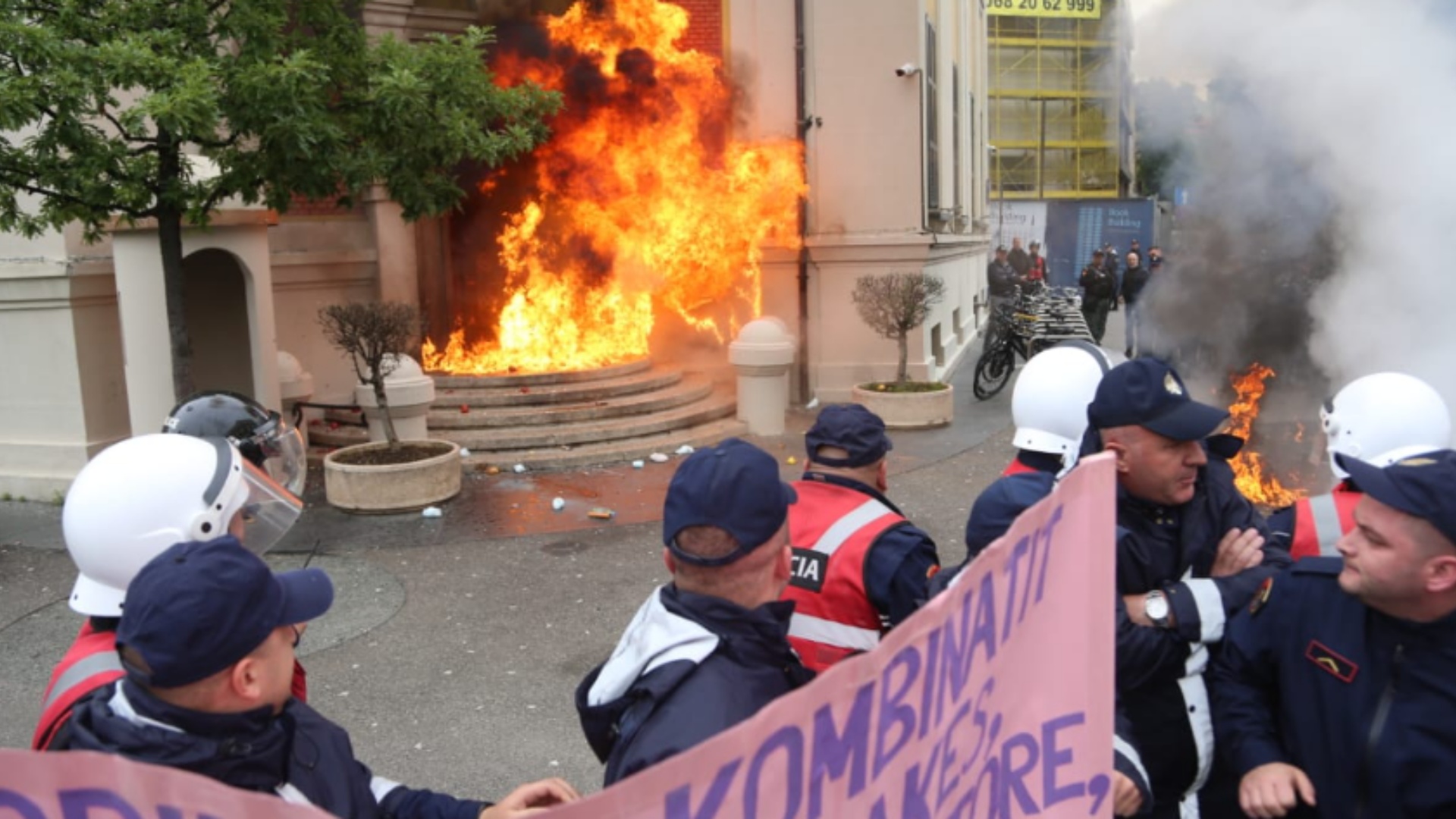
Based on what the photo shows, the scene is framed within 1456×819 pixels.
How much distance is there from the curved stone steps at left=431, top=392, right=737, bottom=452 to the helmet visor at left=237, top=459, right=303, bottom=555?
7953 mm

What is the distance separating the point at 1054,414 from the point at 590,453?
7932 millimetres

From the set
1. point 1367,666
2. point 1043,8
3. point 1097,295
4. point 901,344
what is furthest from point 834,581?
point 1043,8

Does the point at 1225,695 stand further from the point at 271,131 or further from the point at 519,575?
the point at 271,131

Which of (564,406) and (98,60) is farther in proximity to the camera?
(564,406)

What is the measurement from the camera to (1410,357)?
Result: 23.7 feet

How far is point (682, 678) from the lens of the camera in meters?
1.99

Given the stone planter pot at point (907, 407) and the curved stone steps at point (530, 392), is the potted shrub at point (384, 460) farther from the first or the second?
the stone planter pot at point (907, 407)

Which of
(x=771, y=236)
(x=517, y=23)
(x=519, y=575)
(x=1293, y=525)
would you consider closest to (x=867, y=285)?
(x=771, y=236)

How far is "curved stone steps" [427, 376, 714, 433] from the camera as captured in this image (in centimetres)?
1155

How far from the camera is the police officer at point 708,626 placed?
6.51 feet

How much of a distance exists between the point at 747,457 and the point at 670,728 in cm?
58

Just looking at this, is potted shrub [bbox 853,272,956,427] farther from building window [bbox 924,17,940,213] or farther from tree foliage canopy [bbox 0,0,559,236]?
tree foliage canopy [bbox 0,0,559,236]

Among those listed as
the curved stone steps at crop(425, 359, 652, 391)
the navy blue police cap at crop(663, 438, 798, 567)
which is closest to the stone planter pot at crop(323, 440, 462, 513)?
the curved stone steps at crop(425, 359, 652, 391)

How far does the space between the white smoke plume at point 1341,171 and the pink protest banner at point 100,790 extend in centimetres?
738
